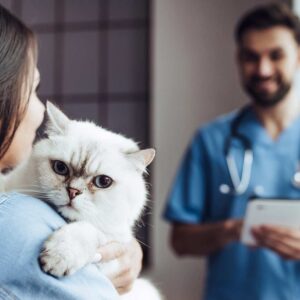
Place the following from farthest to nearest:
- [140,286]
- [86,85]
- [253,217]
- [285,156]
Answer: [86,85] → [285,156] → [253,217] → [140,286]

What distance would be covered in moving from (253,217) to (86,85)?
2.77 feet

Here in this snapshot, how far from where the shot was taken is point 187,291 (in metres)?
1.76

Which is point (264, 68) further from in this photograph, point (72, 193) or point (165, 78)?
point (72, 193)

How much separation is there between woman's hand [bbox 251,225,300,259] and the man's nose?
1.27 feet

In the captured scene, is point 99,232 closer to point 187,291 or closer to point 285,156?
point 285,156

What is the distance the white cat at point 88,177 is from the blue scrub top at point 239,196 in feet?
2.28

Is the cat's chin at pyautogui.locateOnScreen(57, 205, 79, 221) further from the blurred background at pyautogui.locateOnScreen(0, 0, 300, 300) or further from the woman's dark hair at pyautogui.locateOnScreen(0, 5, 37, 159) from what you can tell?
the blurred background at pyautogui.locateOnScreen(0, 0, 300, 300)

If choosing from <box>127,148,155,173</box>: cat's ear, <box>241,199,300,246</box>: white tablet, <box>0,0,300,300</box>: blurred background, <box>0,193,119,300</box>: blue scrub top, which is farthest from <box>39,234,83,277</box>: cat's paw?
<box>0,0,300,300</box>: blurred background

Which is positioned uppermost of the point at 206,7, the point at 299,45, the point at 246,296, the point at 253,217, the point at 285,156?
the point at 206,7

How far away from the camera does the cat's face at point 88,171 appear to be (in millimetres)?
515


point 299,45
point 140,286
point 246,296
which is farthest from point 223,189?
point 140,286

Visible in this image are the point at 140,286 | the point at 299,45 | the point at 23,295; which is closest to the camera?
the point at 23,295

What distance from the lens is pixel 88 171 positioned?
1.69 ft

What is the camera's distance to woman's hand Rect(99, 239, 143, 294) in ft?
1.75
